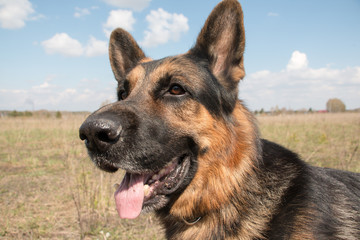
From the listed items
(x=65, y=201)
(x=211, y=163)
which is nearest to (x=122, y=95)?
(x=211, y=163)

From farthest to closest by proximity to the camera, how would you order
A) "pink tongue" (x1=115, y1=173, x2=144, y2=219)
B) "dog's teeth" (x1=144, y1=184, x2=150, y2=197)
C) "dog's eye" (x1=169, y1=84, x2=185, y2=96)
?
"dog's eye" (x1=169, y1=84, x2=185, y2=96), "dog's teeth" (x1=144, y1=184, x2=150, y2=197), "pink tongue" (x1=115, y1=173, x2=144, y2=219)

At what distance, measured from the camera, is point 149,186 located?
282 cm

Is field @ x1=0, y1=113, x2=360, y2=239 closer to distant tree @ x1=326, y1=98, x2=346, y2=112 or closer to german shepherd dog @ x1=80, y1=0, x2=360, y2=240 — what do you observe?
german shepherd dog @ x1=80, y1=0, x2=360, y2=240

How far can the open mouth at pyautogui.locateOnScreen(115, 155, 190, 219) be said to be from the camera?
8.93 feet

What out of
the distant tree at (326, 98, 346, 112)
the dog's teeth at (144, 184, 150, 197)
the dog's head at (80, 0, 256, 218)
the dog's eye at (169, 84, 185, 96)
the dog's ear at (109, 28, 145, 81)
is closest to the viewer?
the dog's head at (80, 0, 256, 218)

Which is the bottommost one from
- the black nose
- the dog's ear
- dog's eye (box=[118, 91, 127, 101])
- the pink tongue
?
the pink tongue

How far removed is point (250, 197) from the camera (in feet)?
9.21

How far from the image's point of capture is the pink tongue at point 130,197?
8.78 ft

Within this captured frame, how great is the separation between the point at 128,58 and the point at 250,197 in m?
2.89

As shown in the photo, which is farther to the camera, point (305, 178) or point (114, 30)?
point (114, 30)

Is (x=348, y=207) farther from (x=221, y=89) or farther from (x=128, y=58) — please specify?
→ (x=128, y=58)

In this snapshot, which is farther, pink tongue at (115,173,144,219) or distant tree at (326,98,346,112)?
distant tree at (326,98,346,112)

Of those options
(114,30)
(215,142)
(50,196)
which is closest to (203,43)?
(215,142)

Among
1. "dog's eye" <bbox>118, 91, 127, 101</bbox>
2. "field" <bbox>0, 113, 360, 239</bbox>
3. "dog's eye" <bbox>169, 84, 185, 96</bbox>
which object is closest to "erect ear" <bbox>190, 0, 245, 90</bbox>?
"dog's eye" <bbox>169, 84, 185, 96</bbox>
